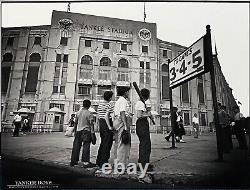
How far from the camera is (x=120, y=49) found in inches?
148

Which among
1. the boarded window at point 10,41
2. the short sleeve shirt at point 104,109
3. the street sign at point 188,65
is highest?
the boarded window at point 10,41

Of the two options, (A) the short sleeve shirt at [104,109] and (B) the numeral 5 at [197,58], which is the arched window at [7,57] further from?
(B) the numeral 5 at [197,58]

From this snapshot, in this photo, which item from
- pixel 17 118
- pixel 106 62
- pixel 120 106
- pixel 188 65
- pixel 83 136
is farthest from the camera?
pixel 106 62

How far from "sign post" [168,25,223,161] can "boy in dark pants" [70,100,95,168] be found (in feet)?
4.44

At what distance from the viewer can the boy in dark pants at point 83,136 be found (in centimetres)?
306

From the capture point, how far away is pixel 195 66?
3352mm

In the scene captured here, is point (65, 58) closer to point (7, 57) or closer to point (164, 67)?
point (7, 57)

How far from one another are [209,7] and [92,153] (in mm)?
3052

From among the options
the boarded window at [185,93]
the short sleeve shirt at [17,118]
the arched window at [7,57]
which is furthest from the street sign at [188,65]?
the arched window at [7,57]

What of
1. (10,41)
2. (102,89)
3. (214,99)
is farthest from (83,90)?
(214,99)

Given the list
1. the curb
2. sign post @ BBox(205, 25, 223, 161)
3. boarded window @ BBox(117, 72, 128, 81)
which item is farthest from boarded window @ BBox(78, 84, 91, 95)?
sign post @ BBox(205, 25, 223, 161)

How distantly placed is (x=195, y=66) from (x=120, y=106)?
4.52 ft

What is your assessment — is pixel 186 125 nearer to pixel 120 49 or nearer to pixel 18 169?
pixel 120 49

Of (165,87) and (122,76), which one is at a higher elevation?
(122,76)
